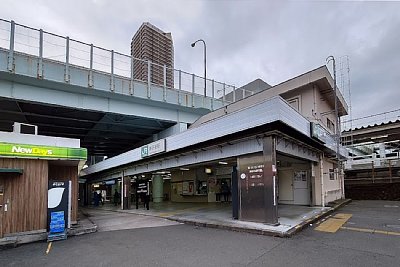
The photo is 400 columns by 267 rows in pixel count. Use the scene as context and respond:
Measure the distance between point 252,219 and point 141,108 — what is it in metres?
14.5

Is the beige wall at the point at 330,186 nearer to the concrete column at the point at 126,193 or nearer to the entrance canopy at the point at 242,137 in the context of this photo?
the entrance canopy at the point at 242,137

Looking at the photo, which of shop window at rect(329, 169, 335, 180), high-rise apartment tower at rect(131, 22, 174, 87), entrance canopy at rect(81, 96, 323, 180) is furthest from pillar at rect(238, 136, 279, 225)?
high-rise apartment tower at rect(131, 22, 174, 87)

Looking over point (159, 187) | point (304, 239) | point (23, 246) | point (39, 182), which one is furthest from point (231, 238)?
point (159, 187)

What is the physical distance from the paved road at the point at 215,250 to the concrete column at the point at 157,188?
18.0 m

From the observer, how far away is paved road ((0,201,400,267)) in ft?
21.1

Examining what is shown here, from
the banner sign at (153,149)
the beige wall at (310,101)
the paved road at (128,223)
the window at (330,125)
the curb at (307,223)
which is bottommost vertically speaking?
the paved road at (128,223)

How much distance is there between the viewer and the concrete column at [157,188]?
28.2 m

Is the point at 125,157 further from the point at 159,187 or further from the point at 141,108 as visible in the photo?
the point at 159,187

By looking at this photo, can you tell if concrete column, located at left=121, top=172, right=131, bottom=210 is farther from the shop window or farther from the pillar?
the shop window

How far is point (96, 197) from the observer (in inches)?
1209

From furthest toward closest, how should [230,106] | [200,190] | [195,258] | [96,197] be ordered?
[96,197] → [200,190] → [230,106] → [195,258]

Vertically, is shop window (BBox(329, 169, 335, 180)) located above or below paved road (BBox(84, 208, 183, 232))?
above

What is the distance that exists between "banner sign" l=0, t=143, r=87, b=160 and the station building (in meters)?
5.39

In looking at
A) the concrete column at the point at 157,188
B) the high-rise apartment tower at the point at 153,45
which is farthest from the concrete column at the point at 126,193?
the high-rise apartment tower at the point at 153,45
